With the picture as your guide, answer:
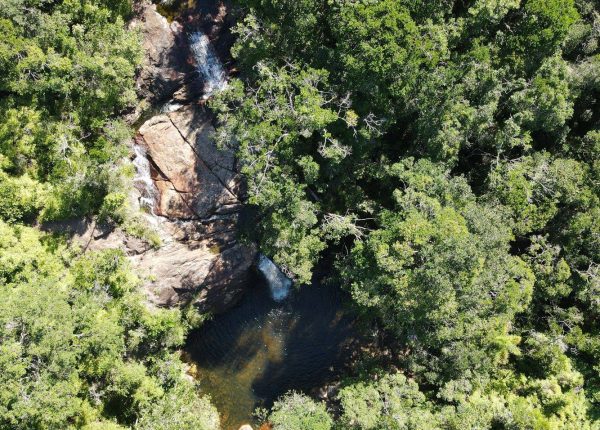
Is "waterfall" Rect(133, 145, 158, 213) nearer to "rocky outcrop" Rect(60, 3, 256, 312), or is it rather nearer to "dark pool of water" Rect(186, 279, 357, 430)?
"rocky outcrop" Rect(60, 3, 256, 312)

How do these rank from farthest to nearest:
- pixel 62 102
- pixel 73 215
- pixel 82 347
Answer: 1. pixel 73 215
2. pixel 62 102
3. pixel 82 347

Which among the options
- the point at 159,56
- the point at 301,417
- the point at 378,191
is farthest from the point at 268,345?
the point at 159,56

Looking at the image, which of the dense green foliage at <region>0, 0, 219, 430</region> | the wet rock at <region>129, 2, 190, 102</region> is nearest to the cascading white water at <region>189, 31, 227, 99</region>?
the wet rock at <region>129, 2, 190, 102</region>

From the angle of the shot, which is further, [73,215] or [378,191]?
[378,191]

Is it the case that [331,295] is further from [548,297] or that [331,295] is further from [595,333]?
[595,333]

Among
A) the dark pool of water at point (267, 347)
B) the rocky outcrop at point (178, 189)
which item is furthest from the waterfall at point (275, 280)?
the rocky outcrop at point (178, 189)

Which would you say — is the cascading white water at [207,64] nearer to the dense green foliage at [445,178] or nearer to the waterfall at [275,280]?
the dense green foliage at [445,178]

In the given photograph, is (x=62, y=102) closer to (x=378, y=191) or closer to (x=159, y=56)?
(x=159, y=56)
